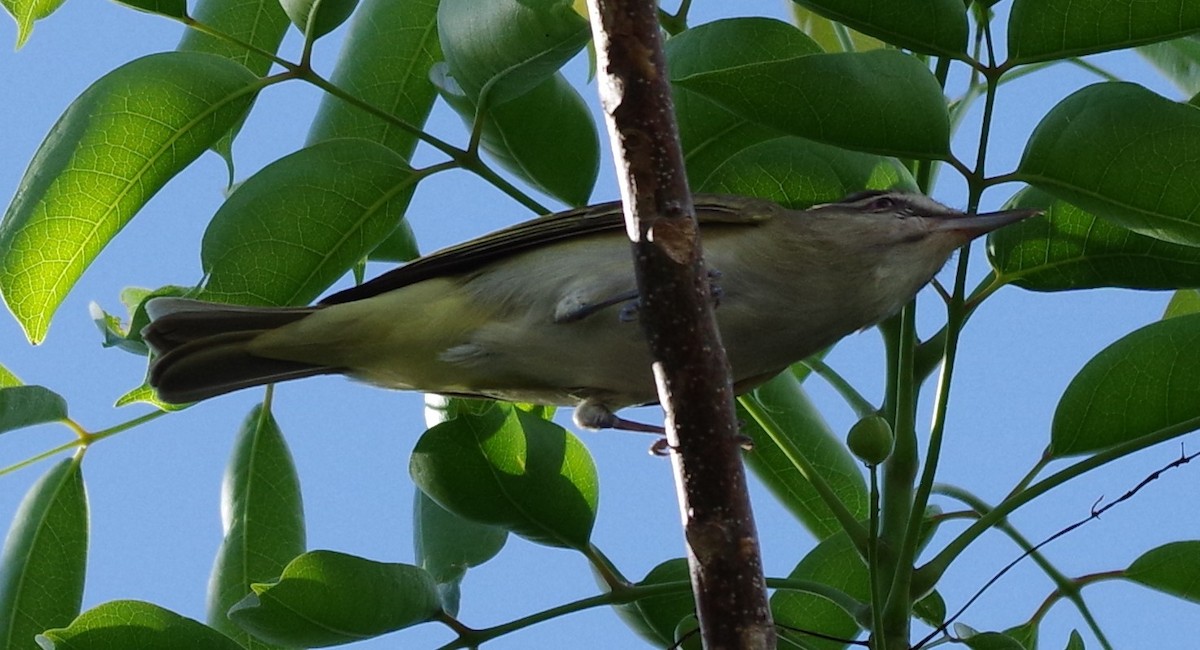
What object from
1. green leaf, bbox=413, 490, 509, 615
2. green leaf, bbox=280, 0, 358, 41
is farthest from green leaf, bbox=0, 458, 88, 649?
green leaf, bbox=280, 0, 358, 41

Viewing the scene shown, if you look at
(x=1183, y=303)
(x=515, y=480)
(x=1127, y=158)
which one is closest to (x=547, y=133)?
(x=515, y=480)

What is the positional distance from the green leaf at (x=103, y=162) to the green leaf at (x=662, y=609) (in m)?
1.10

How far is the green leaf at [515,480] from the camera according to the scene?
2.38 m

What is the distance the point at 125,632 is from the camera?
2.20m

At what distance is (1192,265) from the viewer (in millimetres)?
2242

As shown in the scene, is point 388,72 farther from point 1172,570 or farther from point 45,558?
point 1172,570

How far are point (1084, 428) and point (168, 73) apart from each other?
1.66 meters

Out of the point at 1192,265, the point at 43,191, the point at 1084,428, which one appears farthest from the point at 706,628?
the point at 43,191

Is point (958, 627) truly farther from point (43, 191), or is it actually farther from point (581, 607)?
point (43, 191)

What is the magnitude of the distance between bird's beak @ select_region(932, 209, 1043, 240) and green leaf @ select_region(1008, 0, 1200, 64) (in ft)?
1.14

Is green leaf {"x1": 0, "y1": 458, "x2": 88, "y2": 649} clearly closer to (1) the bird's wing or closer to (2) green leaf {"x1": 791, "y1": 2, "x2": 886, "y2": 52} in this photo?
(1) the bird's wing

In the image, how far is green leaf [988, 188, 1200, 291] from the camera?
2.28m

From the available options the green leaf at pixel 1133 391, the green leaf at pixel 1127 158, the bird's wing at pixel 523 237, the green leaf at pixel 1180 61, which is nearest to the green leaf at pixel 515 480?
the bird's wing at pixel 523 237

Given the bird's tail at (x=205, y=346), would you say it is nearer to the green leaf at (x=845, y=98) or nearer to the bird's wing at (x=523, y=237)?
the bird's wing at (x=523, y=237)
